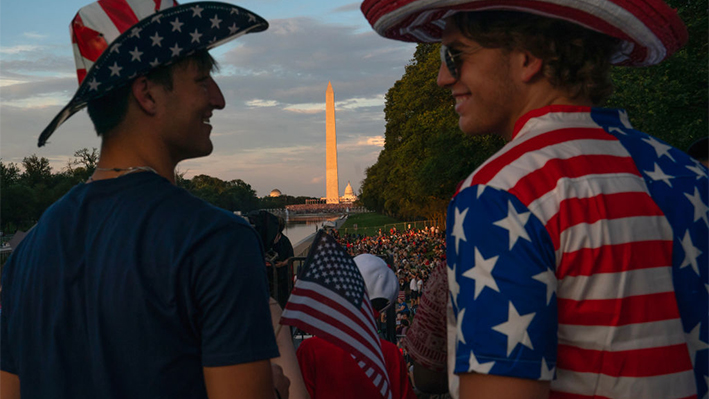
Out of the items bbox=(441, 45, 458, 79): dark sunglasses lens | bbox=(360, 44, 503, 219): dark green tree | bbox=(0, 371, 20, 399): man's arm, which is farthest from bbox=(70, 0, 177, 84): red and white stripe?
bbox=(360, 44, 503, 219): dark green tree

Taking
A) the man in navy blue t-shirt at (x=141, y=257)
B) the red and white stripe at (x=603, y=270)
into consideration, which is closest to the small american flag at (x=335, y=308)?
the man in navy blue t-shirt at (x=141, y=257)

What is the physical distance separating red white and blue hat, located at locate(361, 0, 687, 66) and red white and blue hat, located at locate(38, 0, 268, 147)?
0.40 meters

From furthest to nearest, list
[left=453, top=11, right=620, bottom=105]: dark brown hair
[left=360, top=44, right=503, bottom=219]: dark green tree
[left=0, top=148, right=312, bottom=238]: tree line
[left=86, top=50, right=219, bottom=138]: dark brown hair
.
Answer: [left=0, top=148, right=312, bottom=238]: tree line < [left=360, top=44, right=503, bottom=219]: dark green tree < [left=86, top=50, right=219, bottom=138]: dark brown hair < [left=453, top=11, right=620, bottom=105]: dark brown hair

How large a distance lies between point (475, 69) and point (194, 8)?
781mm

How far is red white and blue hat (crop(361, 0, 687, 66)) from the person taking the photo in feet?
4.96

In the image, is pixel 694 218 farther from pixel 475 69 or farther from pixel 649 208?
pixel 475 69

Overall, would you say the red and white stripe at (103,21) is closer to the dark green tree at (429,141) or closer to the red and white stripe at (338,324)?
the red and white stripe at (338,324)

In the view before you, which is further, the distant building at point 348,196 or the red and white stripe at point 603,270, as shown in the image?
the distant building at point 348,196

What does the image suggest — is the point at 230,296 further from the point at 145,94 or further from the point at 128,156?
the point at 145,94

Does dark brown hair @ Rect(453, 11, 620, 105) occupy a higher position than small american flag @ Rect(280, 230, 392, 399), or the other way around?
dark brown hair @ Rect(453, 11, 620, 105)

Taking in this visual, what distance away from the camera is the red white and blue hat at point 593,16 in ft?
4.96

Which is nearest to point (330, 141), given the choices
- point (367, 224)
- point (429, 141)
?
point (367, 224)

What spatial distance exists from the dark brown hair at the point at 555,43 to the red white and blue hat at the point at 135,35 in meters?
0.66

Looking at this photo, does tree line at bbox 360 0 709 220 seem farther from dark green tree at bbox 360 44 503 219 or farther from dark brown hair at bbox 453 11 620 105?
dark brown hair at bbox 453 11 620 105
